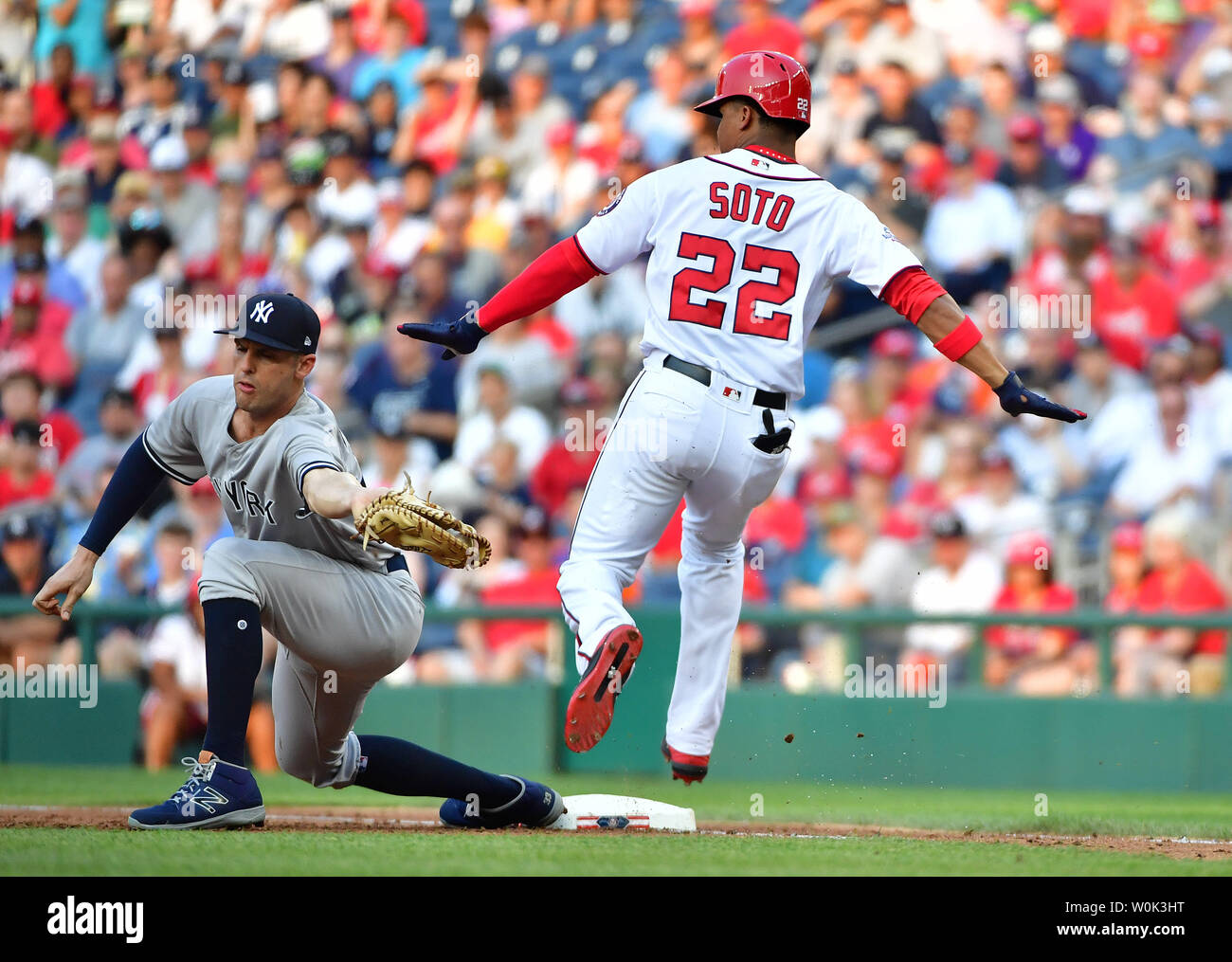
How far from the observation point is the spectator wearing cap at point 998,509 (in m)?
8.17

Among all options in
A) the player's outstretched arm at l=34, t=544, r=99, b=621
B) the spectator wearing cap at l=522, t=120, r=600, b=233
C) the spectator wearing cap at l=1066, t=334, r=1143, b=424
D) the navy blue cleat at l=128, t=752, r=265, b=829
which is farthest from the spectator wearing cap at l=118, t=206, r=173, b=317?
the navy blue cleat at l=128, t=752, r=265, b=829

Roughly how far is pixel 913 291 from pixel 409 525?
5.52 ft

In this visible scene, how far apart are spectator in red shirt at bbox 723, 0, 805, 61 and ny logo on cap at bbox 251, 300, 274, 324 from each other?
21.9 ft

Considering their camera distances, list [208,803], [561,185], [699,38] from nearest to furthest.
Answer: [208,803] → [561,185] → [699,38]

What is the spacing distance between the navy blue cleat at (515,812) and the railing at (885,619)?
9.41ft

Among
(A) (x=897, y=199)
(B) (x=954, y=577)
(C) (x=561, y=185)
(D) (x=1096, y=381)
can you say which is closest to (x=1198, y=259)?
(D) (x=1096, y=381)

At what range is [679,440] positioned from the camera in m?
4.40

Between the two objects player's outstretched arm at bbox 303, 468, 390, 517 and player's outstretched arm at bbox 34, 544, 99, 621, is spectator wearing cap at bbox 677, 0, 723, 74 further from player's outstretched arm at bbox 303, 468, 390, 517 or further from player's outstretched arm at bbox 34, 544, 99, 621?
player's outstretched arm at bbox 303, 468, 390, 517

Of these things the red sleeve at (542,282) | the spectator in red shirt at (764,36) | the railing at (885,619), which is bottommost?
the railing at (885,619)

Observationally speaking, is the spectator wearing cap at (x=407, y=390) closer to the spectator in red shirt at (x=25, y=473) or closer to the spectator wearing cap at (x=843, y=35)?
the spectator in red shirt at (x=25, y=473)

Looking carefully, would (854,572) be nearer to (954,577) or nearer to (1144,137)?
(954,577)

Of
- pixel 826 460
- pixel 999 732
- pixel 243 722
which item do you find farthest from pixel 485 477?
pixel 243 722

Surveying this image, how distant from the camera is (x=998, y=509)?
8234 millimetres

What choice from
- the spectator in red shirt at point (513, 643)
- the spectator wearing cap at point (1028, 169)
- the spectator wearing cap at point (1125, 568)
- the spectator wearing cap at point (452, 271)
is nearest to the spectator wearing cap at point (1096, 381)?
the spectator wearing cap at point (1125, 568)
